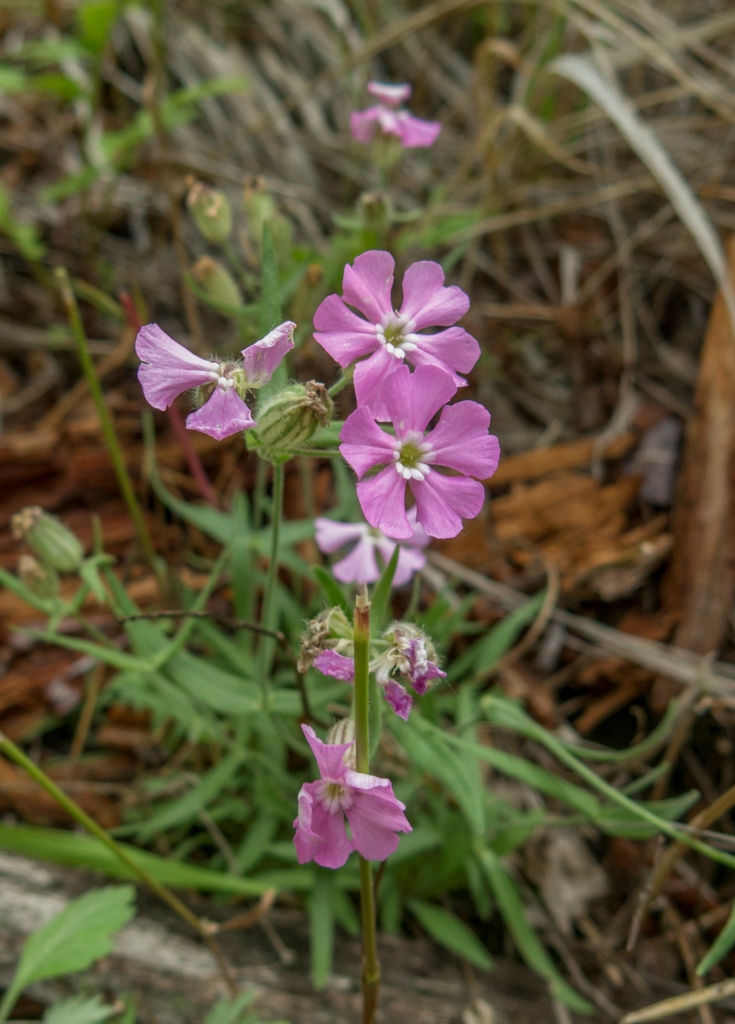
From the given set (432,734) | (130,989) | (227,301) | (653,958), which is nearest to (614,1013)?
(653,958)

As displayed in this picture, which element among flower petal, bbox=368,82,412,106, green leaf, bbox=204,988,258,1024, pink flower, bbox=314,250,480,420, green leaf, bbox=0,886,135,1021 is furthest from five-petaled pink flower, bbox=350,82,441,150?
green leaf, bbox=204,988,258,1024

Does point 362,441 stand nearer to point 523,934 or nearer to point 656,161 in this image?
point 523,934

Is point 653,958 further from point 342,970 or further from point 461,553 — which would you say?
point 461,553

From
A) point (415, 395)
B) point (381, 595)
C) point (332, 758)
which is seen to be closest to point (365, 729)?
point (332, 758)

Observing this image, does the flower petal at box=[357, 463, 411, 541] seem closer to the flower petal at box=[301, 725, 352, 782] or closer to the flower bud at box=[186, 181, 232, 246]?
the flower petal at box=[301, 725, 352, 782]

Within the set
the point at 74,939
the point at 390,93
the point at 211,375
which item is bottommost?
the point at 74,939

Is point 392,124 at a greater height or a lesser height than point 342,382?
greater
